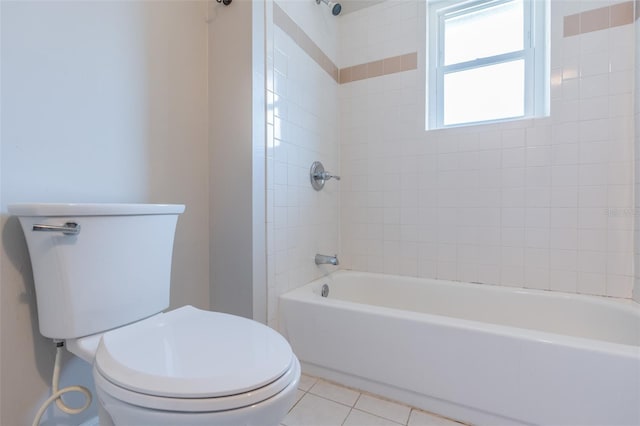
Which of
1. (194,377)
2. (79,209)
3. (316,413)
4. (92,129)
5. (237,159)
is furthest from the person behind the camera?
(237,159)

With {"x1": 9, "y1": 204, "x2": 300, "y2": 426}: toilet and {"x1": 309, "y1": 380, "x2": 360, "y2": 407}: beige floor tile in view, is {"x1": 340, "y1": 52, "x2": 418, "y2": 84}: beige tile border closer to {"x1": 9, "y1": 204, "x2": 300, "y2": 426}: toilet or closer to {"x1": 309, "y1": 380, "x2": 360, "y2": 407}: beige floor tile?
{"x1": 9, "y1": 204, "x2": 300, "y2": 426}: toilet

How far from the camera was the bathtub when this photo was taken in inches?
36.5

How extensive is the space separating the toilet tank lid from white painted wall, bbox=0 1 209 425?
129 millimetres

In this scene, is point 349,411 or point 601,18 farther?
point 601,18

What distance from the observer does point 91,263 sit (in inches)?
31.7

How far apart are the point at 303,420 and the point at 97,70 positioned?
4.87ft

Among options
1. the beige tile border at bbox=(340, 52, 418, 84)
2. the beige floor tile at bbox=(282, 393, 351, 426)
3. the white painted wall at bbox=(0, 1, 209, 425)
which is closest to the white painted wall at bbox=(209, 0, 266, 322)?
the white painted wall at bbox=(0, 1, 209, 425)

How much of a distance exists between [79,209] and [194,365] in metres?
0.52

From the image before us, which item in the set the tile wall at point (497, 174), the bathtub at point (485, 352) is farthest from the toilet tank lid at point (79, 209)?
the tile wall at point (497, 174)

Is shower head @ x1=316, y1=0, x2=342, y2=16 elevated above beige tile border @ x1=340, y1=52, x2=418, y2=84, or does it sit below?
above

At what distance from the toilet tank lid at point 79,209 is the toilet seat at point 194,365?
332 mm

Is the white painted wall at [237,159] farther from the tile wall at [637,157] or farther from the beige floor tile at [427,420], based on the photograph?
the tile wall at [637,157]

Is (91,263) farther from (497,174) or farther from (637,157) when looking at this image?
(637,157)

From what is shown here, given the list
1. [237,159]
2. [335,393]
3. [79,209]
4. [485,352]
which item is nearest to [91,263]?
[79,209]
